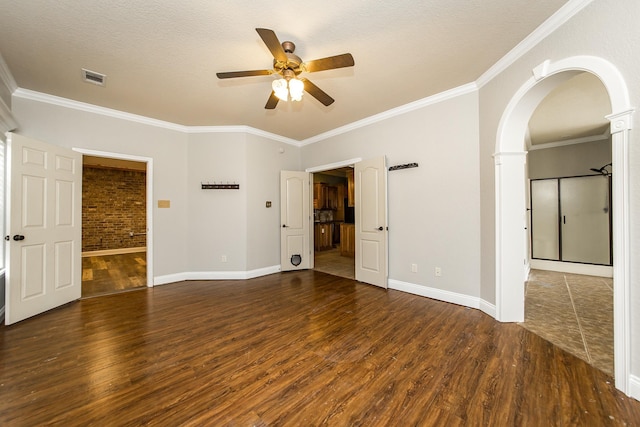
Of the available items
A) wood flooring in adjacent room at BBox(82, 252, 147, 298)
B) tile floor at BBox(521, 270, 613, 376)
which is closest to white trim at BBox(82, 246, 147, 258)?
wood flooring in adjacent room at BBox(82, 252, 147, 298)

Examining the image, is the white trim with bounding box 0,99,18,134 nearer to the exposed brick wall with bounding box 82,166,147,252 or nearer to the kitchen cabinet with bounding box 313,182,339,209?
the exposed brick wall with bounding box 82,166,147,252

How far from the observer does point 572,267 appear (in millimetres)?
4871

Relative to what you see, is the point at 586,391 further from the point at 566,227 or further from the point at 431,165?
the point at 566,227

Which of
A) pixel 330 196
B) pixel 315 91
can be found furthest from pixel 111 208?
pixel 315 91

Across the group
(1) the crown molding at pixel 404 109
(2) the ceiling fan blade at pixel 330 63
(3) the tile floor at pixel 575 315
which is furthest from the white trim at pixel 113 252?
(3) the tile floor at pixel 575 315

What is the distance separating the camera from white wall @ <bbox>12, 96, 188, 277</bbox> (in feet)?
10.8

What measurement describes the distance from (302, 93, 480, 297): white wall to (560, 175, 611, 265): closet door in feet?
12.1

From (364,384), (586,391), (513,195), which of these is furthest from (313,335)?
(513,195)

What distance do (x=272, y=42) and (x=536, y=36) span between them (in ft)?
7.77

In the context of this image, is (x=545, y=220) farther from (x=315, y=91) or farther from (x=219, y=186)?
(x=219, y=186)

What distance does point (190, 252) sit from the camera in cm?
448

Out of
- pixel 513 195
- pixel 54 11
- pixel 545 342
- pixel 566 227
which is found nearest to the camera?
pixel 54 11

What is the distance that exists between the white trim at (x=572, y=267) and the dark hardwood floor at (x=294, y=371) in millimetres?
3697

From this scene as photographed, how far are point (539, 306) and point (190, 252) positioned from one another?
17.8 ft
